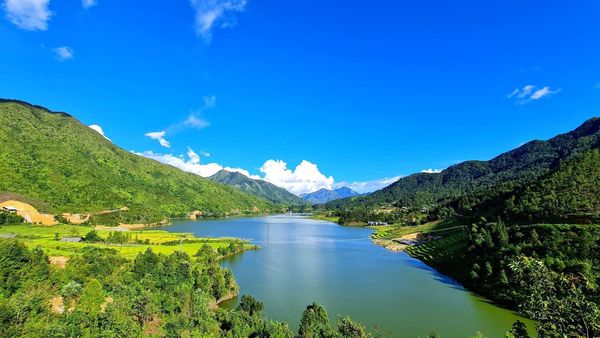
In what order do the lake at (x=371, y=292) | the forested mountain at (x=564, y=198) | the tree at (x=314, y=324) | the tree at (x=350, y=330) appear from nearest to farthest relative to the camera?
1. the tree at (x=350, y=330)
2. the tree at (x=314, y=324)
3. the lake at (x=371, y=292)
4. the forested mountain at (x=564, y=198)

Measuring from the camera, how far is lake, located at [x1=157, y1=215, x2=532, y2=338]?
46.9 m

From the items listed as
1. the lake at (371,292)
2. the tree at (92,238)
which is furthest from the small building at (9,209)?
the lake at (371,292)

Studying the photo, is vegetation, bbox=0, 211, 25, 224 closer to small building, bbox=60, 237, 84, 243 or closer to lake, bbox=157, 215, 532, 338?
small building, bbox=60, 237, 84, 243

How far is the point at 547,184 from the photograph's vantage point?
88938mm

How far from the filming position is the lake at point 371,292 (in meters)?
46.9

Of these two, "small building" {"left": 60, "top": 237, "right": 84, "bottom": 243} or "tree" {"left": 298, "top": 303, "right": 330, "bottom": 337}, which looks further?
"small building" {"left": 60, "top": 237, "right": 84, "bottom": 243}

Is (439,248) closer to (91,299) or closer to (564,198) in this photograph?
(564,198)

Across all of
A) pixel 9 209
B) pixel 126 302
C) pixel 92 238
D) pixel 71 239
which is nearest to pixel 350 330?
pixel 126 302

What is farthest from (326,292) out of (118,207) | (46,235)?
(118,207)

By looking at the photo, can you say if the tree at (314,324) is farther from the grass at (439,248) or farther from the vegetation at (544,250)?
the grass at (439,248)

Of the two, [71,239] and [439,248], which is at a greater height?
[71,239]

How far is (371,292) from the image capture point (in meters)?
62.0

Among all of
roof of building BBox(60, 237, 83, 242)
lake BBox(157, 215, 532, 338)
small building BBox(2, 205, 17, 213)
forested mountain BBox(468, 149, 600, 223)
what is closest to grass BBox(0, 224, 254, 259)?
roof of building BBox(60, 237, 83, 242)

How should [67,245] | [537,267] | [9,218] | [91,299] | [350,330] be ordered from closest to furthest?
[537,267]
[350,330]
[91,299]
[67,245]
[9,218]
